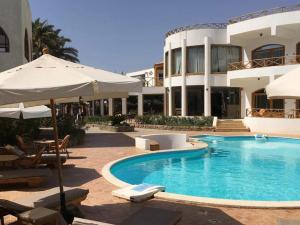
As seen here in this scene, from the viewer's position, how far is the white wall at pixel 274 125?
2486 centimetres

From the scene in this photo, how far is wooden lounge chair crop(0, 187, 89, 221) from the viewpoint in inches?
222

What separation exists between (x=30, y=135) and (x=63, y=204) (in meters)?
13.2

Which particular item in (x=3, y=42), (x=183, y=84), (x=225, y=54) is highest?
(x=225, y=54)

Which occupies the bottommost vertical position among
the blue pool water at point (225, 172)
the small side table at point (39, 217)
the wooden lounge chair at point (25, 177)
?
the blue pool water at point (225, 172)

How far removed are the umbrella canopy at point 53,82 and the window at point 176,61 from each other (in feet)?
95.2

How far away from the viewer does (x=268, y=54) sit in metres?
31.5

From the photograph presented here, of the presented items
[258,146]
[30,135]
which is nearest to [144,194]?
[30,135]

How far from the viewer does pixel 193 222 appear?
261 inches

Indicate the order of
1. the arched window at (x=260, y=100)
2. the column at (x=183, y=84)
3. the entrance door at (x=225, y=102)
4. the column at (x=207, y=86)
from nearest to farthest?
1. the arched window at (x=260, y=100)
2. the column at (x=207, y=86)
3. the column at (x=183, y=84)
4. the entrance door at (x=225, y=102)

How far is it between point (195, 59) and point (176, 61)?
2203 millimetres

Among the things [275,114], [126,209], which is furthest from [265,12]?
[126,209]

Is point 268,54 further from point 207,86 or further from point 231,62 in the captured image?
point 207,86

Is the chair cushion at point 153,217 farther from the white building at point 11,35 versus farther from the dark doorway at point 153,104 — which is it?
the dark doorway at point 153,104

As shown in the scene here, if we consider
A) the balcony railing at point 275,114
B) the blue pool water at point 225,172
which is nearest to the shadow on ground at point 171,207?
the blue pool water at point 225,172
